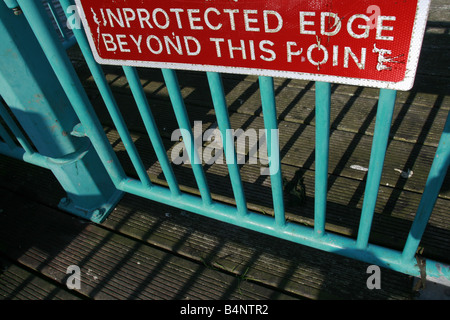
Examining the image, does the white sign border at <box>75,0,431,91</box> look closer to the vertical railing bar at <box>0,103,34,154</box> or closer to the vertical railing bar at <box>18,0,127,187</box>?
the vertical railing bar at <box>18,0,127,187</box>

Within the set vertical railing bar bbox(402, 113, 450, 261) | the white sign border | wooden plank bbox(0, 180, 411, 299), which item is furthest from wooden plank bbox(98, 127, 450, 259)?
the white sign border

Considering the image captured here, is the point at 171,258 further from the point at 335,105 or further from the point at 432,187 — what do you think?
the point at 335,105

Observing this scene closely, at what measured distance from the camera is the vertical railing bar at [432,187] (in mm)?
909

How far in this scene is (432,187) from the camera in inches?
39.7

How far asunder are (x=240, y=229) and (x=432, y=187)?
930 mm

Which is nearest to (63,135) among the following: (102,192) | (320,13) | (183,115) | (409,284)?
(102,192)

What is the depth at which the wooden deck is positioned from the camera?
4.94 ft

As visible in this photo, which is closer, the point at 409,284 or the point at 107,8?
the point at 107,8

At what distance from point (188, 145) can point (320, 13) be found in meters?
0.71

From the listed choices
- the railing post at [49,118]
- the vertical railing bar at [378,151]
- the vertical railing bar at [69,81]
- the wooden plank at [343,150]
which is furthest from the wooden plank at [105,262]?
the wooden plank at [343,150]

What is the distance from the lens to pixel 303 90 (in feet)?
A: 8.30

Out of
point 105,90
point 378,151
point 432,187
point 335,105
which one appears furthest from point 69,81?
point 335,105

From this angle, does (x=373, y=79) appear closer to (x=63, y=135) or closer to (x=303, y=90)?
(x=63, y=135)

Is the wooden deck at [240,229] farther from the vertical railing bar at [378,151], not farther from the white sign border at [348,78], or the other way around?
the white sign border at [348,78]
